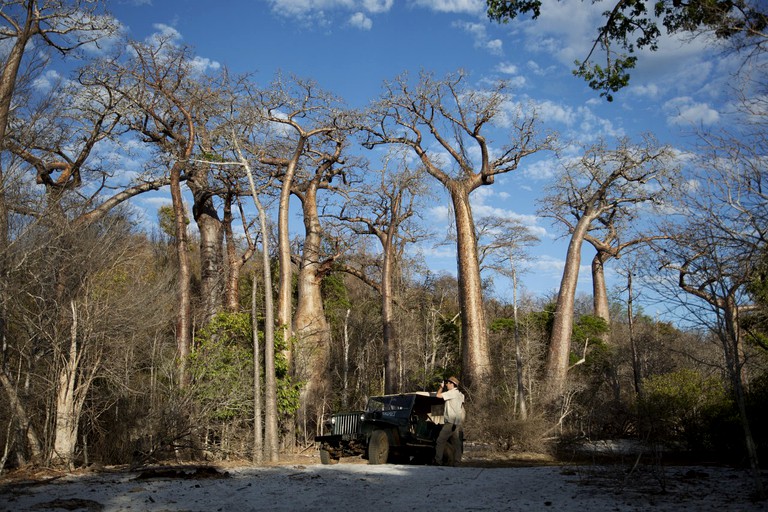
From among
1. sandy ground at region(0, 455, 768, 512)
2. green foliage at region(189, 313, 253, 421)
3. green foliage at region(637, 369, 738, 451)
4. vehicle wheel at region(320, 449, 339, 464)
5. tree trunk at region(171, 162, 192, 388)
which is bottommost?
vehicle wheel at region(320, 449, 339, 464)

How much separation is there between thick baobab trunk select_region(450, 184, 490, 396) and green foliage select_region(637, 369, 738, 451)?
469 cm

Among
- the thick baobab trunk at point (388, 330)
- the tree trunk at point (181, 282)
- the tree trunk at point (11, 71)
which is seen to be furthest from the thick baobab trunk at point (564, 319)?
the tree trunk at point (11, 71)

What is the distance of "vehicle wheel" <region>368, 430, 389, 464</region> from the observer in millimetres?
12273

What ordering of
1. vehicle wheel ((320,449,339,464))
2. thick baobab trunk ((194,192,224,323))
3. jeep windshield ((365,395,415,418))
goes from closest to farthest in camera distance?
jeep windshield ((365,395,415,418)) → vehicle wheel ((320,449,339,464)) → thick baobab trunk ((194,192,224,323))

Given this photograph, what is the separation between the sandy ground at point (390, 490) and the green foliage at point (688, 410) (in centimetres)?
299

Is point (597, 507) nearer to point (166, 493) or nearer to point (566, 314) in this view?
point (166, 493)

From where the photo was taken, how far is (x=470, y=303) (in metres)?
20.3

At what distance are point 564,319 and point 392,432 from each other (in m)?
10.9

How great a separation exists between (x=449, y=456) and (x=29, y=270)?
27.6 feet

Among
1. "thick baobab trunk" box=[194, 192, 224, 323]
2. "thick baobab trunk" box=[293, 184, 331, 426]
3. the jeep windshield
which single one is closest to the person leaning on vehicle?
the jeep windshield

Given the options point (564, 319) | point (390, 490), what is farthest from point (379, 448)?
point (564, 319)

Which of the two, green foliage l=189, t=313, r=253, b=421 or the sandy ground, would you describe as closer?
the sandy ground

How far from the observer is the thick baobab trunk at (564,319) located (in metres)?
20.8

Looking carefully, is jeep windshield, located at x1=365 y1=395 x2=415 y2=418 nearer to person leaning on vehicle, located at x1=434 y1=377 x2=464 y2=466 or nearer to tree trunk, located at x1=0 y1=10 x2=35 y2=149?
person leaning on vehicle, located at x1=434 y1=377 x2=464 y2=466
